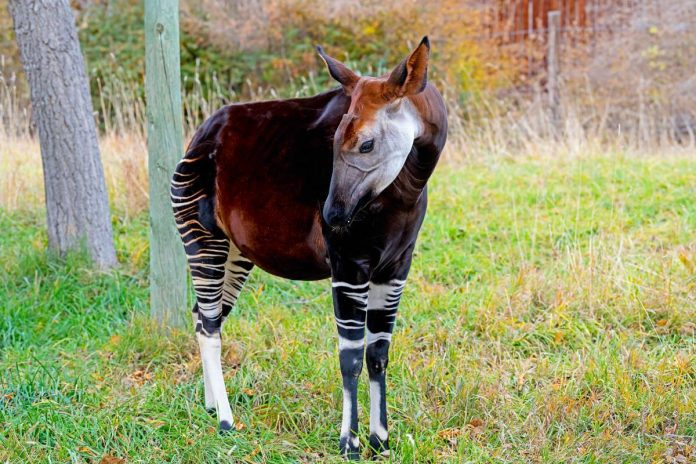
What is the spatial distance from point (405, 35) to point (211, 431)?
7139 mm

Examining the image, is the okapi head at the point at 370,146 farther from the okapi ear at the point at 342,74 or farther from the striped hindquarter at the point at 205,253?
the striped hindquarter at the point at 205,253

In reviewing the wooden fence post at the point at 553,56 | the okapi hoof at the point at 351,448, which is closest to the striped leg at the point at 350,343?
the okapi hoof at the point at 351,448

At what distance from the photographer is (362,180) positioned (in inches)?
93.0

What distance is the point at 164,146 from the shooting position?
389 cm

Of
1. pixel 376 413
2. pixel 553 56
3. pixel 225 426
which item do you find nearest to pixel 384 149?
pixel 376 413

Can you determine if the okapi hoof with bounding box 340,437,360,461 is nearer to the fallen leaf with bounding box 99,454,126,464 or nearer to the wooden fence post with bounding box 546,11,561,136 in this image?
the fallen leaf with bounding box 99,454,126,464

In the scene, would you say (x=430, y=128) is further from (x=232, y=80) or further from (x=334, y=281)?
(x=232, y=80)

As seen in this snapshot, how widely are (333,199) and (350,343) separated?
0.64 meters

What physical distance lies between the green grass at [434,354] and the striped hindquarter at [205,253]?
17cm

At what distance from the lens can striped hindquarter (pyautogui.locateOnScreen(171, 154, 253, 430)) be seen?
3.05m

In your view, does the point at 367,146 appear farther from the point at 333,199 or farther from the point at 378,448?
the point at 378,448

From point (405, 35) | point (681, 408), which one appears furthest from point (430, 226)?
point (405, 35)

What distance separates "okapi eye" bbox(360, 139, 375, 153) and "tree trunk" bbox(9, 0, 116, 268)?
2.87 meters

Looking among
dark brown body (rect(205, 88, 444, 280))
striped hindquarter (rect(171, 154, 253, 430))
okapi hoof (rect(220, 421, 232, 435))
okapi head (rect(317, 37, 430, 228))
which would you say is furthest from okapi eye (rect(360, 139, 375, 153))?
okapi hoof (rect(220, 421, 232, 435))
